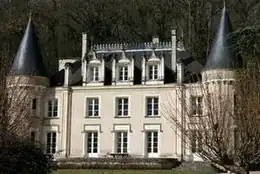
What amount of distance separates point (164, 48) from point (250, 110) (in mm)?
23243

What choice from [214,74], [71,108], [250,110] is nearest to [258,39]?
[250,110]

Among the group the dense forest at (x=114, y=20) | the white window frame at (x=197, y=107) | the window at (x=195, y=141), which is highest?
the dense forest at (x=114, y=20)

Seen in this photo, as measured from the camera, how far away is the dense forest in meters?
44.2

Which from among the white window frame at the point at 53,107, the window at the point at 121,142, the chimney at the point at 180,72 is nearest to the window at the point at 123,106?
the window at the point at 121,142

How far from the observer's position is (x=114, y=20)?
47.5m

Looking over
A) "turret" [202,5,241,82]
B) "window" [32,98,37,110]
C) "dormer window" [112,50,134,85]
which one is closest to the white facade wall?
"dormer window" [112,50,134,85]

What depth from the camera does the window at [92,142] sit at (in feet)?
115

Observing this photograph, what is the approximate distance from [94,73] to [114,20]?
12754 mm

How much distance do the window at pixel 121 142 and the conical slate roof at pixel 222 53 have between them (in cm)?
669

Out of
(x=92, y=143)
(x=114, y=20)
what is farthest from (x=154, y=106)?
(x=114, y=20)

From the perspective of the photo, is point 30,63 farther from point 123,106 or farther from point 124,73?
point 123,106

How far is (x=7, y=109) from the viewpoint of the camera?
17938 mm

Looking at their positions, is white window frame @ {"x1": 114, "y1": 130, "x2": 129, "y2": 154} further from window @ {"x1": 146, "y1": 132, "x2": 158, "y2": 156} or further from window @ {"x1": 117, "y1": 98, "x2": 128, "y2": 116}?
window @ {"x1": 146, "y1": 132, "x2": 158, "y2": 156}

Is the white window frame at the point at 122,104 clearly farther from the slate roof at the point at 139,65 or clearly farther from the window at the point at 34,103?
the window at the point at 34,103
